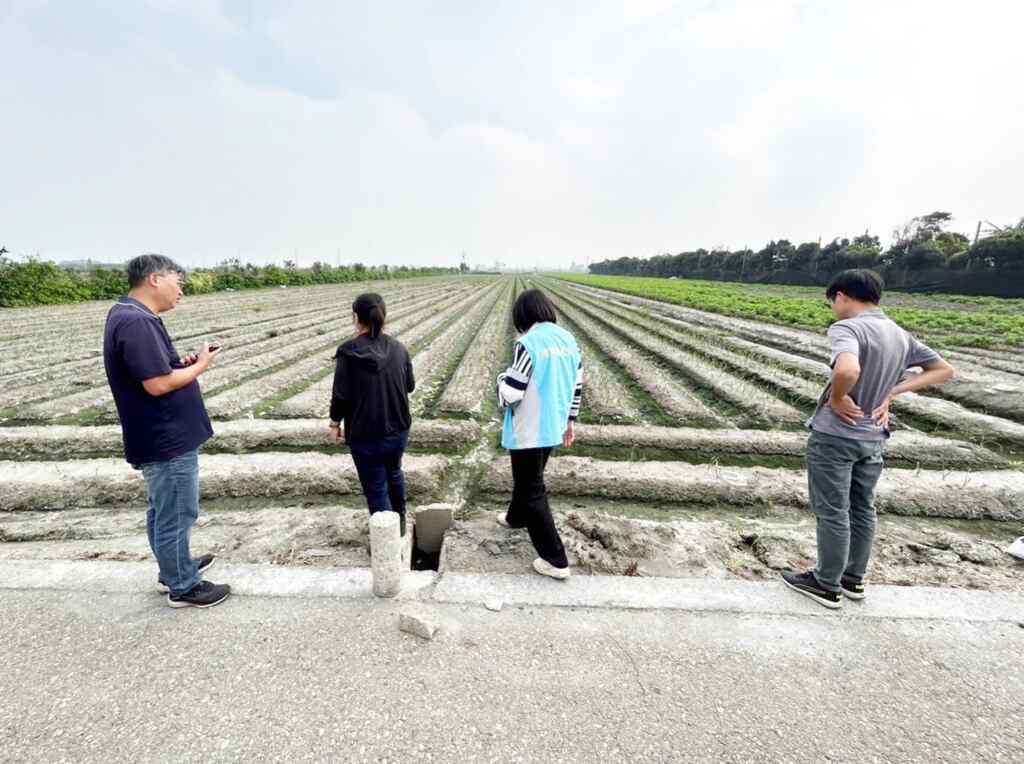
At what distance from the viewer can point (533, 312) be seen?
9.24ft

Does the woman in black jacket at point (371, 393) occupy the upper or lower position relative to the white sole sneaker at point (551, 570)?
upper

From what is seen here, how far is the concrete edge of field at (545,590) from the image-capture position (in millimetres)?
2691

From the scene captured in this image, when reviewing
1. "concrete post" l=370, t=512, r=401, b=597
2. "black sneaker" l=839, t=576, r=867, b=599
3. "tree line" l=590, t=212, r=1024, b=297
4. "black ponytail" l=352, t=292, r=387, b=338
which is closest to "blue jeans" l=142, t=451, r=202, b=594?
"concrete post" l=370, t=512, r=401, b=597

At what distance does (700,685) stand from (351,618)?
1.88m

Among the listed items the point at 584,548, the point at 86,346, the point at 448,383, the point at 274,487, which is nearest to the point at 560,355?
the point at 584,548

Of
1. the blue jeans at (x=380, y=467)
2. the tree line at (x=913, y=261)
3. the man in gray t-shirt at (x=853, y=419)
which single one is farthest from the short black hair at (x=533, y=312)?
the tree line at (x=913, y=261)

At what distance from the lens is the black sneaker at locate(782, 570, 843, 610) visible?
107 inches

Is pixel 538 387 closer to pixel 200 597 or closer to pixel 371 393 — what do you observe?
pixel 371 393

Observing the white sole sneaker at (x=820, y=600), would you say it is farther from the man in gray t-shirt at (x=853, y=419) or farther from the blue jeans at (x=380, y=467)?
the blue jeans at (x=380, y=467)

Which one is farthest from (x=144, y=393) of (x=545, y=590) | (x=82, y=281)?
(x=82, y=281)

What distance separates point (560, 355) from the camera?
278 centimetres

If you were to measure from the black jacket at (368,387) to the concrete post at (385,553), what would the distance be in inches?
25.0

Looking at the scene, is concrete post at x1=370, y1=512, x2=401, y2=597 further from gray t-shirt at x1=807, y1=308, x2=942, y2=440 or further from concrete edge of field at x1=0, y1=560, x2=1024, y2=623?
gray t-shirt at x1=807, y1=308, x2=942, y2=440

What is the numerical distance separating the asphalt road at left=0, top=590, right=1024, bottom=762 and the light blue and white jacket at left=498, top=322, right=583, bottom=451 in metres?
1.05
